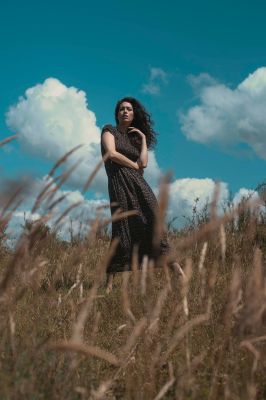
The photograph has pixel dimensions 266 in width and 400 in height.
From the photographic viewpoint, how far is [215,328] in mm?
3182

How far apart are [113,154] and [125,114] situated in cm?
84

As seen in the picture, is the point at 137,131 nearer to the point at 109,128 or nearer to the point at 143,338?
the point at 109,128

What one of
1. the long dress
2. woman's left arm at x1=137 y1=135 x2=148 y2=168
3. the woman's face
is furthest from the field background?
the woman's face

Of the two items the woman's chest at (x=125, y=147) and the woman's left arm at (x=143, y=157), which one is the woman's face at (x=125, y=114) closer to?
the woman's chest at (x=125, y=147)

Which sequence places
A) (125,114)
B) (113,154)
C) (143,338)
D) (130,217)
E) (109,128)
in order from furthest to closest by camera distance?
(125,114), (109,128), (130,217), (113,154), (143,338)

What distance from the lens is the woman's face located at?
5816mm

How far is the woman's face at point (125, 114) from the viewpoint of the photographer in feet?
19.1

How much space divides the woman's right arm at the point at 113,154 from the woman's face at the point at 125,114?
41 cm

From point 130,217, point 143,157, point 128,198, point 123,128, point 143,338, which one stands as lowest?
point 143,338

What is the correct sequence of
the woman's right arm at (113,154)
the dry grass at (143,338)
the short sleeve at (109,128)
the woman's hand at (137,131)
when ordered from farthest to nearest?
the woman's hand at (137,131)
the short sleeve at (109,128)
the woman's right arm at (113,154)
the dry grass at (143,338)

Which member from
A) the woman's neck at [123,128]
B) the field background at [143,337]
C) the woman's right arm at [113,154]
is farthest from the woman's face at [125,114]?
the field background at [143,337]

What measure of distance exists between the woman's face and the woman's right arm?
412mm

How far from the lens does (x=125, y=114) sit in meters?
5.81

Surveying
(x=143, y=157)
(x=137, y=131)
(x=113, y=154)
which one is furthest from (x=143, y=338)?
(x=137, y=131)
